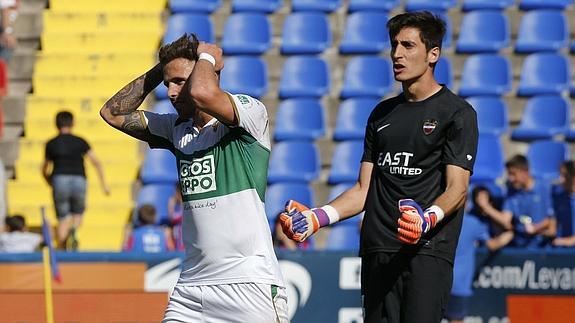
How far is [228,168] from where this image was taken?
18.4 ft

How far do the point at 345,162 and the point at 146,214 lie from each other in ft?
8.96

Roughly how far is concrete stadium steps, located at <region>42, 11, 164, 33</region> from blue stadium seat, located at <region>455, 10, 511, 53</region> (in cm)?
406

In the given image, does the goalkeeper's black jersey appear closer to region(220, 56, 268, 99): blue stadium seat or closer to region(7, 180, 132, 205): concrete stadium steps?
region(7, 180, 132, 205): concrete stadium steps

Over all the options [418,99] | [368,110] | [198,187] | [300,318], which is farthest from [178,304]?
[368,110]

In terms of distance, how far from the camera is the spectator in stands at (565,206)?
11.8m

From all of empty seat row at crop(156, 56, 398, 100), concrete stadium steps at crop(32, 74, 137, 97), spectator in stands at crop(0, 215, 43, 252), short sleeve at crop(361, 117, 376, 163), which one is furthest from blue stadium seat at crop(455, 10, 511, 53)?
short sleeve at crop(361, 117, 376, 163)

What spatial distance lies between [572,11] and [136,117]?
35.0 feet

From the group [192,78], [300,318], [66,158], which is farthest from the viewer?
[66,158]

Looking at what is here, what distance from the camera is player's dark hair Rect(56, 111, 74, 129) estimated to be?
1316cm

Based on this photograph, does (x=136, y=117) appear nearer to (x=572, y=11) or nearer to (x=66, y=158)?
(x=66, y=158)

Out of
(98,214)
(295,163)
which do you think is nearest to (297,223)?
(295,163)

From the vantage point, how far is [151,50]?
1573cm

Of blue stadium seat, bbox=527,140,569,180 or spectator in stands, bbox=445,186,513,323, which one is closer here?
spectator in stands, bbox=445,186,513,323

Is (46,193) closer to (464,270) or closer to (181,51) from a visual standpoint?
(464,270)
